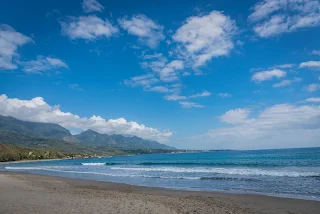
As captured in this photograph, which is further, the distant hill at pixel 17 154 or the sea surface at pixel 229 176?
the distant hill at pixel 17 154

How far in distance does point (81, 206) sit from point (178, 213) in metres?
5.08

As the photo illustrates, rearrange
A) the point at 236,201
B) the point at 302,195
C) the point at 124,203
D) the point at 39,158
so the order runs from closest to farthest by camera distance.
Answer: the point at 124,203
the point at 236,201
the point at 302,195
the point at 39,158

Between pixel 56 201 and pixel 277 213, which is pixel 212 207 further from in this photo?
pixel 56 201

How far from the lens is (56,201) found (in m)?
15.1

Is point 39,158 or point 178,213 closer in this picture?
point 178,213

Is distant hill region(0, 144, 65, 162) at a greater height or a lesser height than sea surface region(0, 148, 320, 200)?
greater

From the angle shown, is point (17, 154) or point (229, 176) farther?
point (17, 154)

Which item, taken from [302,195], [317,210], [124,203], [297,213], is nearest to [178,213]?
[124,203]

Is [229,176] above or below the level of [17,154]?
below

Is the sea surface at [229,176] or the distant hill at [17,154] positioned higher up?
the distant hill at [17,154]

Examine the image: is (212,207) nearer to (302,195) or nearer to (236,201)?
(236,201)

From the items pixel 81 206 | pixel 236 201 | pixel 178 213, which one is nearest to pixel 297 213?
pixel 236 201

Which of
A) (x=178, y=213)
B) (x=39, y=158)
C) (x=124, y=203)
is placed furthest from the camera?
(x=39, y=158)

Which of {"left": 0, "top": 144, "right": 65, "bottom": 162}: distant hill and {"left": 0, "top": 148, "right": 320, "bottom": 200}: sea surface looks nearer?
{"left": 0, "top": 148, "right": 320, "bottom": 200}: sea surface
